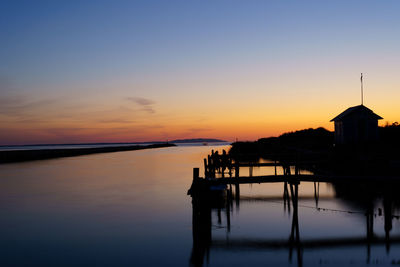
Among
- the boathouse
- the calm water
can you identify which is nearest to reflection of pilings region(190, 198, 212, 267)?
the calm water

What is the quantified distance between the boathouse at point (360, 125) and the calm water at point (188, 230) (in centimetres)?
692

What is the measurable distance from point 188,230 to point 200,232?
2.81m

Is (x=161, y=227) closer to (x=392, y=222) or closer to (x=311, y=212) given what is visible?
(x=311, y=212)

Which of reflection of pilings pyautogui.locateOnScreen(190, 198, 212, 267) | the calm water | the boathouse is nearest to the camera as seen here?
the calm water

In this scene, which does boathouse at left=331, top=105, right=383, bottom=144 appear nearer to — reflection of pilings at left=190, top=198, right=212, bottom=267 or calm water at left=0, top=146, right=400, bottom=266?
calm water at left=0, top=146, right=400, bottom=266

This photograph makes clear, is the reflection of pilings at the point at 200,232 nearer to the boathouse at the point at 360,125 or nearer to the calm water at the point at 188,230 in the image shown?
the calm water at the point at 188,230

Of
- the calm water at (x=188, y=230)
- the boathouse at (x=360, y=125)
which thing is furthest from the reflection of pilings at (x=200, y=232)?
the boathouse at (x=360, y=125)

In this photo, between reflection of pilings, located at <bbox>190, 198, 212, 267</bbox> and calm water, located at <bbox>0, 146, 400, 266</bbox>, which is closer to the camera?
calm water, located at <bbox>0, 146, 400, 266</bbox>

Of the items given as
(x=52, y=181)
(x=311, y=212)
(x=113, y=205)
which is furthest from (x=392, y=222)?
(x=52, y=181)

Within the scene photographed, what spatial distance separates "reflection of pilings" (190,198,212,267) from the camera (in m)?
13.5

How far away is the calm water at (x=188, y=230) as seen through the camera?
43.9 feet

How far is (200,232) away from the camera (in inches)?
581

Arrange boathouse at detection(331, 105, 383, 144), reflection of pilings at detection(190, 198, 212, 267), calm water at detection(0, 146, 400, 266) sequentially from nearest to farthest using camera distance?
calm water at detection(0, 146, 400, 266) → reflection of pilings at detection(190, 198, 212, 267) → boathouse at detection(331, 105, 383, 144)

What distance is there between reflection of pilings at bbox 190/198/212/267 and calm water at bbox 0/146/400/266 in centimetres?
5
